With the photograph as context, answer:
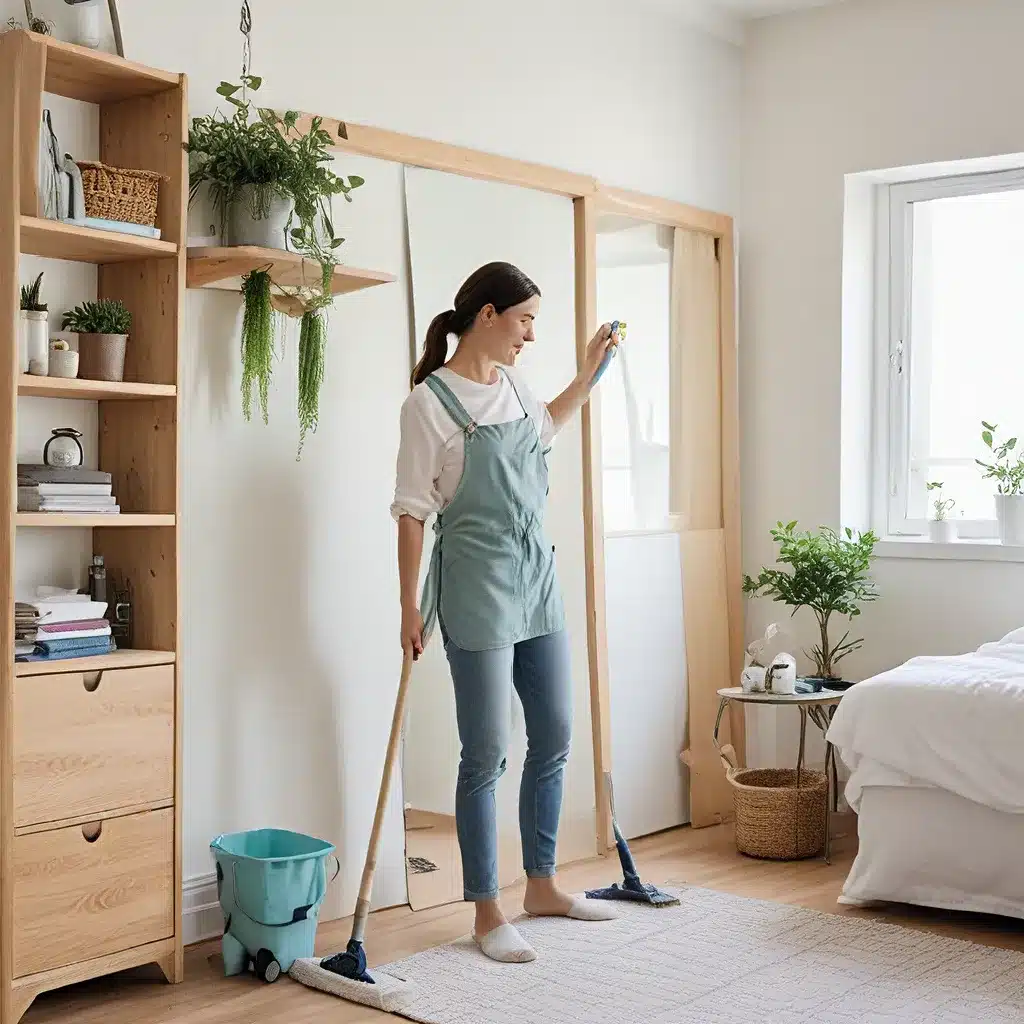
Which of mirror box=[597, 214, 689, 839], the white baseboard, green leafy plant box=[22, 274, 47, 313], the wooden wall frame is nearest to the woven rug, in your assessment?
the white baseboard

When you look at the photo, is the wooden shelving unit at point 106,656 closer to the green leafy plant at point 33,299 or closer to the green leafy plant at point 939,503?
the green leafy plant at point 33,299

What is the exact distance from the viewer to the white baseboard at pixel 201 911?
123 inches

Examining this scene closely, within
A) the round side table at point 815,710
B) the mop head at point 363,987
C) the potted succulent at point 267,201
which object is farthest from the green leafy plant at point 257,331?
the round side table at point 815,710

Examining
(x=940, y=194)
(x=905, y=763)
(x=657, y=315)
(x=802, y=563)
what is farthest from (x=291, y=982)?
(x=940, y=194)

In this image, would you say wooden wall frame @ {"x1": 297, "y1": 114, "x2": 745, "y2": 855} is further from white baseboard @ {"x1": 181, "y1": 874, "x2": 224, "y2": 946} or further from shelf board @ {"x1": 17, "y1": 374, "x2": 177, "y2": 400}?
white baseboard @ {"x1": 181, "y1": 874, "x2": 224, "y2": 946}

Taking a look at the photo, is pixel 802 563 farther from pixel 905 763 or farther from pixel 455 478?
pixel 455 478

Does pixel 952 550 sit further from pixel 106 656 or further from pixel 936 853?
pixel 106 656

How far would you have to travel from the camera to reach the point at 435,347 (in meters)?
3.24

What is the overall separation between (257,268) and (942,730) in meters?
1.87

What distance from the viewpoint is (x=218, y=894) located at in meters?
3.10

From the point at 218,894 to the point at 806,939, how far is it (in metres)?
1.33

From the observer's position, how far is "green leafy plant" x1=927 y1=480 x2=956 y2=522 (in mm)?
4457

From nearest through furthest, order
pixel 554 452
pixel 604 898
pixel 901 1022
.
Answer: pixel 901 1022 < pixel 604 898 < pixel 554 452

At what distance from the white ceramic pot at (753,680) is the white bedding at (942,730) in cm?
62
